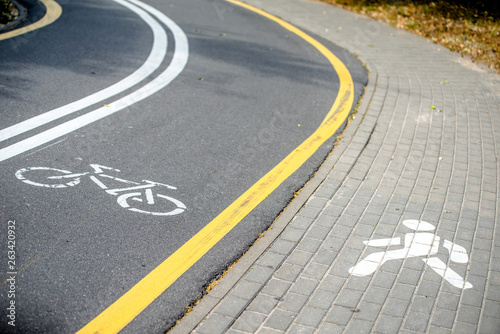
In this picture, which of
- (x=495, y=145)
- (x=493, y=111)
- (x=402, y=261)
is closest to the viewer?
(x=402, y=261)

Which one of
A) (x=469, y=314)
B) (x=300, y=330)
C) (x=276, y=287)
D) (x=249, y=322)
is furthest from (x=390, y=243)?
(x=249, y=322)

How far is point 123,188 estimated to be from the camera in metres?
4.95

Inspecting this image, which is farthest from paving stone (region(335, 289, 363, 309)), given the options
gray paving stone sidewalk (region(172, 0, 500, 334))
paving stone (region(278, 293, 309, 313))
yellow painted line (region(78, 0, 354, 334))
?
yellow painted line (region(78, 0, 354, 334))

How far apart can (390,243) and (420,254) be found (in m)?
0.28

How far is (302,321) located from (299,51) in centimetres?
734

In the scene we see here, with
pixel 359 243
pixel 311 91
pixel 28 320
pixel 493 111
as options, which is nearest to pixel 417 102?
pixel 493 111

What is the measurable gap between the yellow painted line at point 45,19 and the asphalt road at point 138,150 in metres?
0.27

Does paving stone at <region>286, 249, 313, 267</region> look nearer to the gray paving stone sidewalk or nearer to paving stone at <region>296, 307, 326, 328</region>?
the gray paving stone sidewalk

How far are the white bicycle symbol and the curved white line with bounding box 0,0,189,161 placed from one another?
531 mm

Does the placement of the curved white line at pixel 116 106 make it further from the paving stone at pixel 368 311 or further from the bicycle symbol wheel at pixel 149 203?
the paving stone at pixel 368 311

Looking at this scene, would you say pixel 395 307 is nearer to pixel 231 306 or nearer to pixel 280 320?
pixel 280 320

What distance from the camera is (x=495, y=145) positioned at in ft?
21.8

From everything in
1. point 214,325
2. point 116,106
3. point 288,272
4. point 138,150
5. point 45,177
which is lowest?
point 214,325

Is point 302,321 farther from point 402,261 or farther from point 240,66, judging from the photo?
point 240,66
